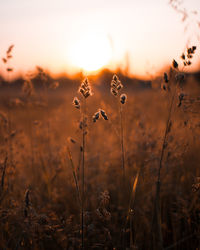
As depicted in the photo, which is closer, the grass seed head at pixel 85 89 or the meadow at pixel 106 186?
the grass seed head at pixel 85 89

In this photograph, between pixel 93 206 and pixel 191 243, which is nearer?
pixel 191 243

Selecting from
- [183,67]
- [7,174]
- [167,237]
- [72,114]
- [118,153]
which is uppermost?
[72,114]

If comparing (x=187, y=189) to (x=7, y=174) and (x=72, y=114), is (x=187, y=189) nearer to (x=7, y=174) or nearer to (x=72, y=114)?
(x=7, y=174)

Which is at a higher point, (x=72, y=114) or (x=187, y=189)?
(x=72, y=114)

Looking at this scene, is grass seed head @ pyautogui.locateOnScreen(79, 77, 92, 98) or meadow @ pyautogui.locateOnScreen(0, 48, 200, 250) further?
meadow @ pyautogui.locateOnScreen(0, 48, 200, 250)

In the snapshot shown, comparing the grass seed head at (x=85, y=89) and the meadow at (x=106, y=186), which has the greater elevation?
the grass seed head at (x=85, y=89)

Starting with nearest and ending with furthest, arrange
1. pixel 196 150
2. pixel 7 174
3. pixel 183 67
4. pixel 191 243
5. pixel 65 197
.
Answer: pixel 183 67 → pixel 191 243 → pixel 7 174 → pixel 65 197 → pixel 196 150

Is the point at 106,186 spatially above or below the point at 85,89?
below

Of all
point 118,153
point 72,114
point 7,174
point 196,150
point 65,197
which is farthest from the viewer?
point 72,114

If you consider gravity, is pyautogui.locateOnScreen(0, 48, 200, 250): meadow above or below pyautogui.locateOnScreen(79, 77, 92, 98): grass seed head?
below

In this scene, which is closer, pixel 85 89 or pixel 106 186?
pixel 85 89

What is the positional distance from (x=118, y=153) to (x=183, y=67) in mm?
1714

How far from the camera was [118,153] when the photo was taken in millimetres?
2955

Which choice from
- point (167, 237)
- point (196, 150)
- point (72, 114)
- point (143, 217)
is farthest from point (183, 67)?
point (72, 114)
